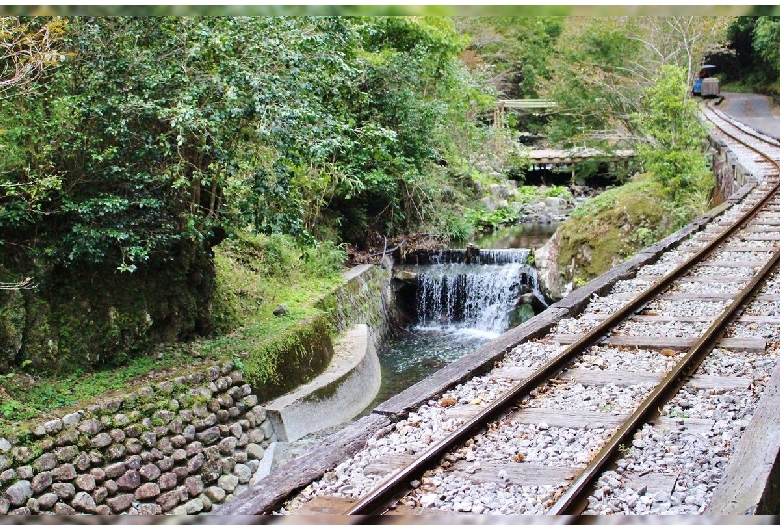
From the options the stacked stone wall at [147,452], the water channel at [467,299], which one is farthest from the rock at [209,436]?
the water channel at [467,299]

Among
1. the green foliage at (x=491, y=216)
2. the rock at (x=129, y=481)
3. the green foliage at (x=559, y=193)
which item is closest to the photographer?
the rock at (x=129, y=481)

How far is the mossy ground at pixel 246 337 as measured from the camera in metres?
7.70

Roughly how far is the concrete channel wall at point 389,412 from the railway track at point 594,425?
3.0 inches

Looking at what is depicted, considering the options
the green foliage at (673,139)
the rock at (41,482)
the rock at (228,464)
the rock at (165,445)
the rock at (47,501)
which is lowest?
the rock at (228,464)

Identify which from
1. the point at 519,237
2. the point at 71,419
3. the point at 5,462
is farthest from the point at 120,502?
the point at 519,237

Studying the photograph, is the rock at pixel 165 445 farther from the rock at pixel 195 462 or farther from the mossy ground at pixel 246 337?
the mossy ground at pixel 246 337

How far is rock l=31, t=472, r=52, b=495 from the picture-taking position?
22.1 ft

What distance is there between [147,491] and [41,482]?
1.07 meters

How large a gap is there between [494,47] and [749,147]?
594 inches

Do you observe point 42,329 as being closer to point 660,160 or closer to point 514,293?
point 514,293

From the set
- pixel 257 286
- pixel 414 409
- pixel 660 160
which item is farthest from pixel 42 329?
pixel 660 160

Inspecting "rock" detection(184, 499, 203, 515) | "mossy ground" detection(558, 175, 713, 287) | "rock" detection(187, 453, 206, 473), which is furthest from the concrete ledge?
"mossy ground" detection(558, 175, 713, 287)

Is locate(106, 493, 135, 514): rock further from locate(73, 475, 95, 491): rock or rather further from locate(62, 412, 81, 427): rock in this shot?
locate(62, 412, 81, 427): rock

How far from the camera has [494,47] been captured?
3550 cm
